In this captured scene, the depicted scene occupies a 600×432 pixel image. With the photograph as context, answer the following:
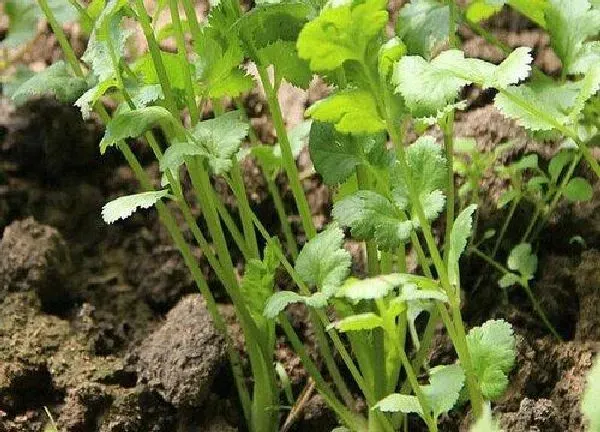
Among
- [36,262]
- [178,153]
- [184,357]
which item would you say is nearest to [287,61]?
[178,153]

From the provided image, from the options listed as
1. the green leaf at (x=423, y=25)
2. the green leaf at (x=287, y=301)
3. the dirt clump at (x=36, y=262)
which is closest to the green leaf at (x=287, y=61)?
the green leaf at (x=423, y=25)

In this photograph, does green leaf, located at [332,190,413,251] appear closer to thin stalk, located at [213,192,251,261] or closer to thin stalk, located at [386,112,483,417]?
thin stalk, located at [386,112,483,417]

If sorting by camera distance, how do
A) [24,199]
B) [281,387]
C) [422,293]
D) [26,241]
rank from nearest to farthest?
[422,293], [281,387], [26,241], [24,199]

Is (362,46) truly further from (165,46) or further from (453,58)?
(165,46)

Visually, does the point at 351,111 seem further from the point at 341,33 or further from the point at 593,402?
the point at 593,402

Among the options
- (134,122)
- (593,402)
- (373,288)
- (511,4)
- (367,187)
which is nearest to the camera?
(593,402)

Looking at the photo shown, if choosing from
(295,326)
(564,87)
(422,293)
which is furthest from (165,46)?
(422,293)
